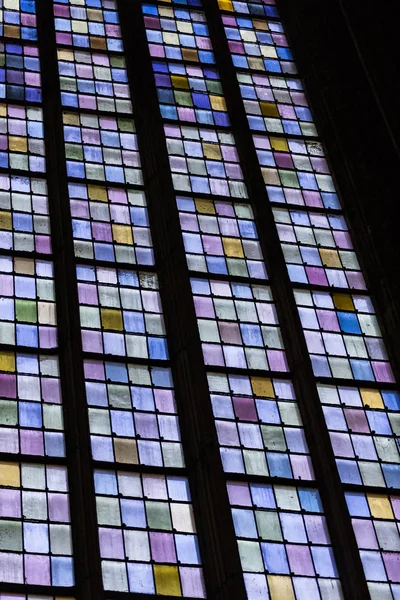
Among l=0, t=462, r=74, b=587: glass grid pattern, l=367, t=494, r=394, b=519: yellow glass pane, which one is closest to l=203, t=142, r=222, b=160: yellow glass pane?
l=367, t=494, r=394, b=519: yellow glass pane

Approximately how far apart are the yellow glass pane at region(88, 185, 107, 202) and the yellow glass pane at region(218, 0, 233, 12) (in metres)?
4.96

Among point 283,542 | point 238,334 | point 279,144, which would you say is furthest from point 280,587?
point 279,144

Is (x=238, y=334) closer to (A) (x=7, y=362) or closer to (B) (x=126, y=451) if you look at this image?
(B) (x=126, y=451)

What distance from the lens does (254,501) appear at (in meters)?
14.9

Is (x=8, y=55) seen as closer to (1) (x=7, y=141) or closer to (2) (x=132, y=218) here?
(1) (x=7, y=141)

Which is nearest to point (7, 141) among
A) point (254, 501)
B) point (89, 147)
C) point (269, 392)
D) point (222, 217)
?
point (89, 147)

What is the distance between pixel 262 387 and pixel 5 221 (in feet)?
11.2

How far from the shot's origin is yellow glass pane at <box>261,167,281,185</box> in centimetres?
1895

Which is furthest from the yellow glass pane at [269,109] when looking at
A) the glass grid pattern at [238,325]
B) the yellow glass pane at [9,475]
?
the yellow glass pane at [9,475]

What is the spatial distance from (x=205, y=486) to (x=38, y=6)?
848cm

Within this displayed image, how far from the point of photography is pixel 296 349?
16.6m

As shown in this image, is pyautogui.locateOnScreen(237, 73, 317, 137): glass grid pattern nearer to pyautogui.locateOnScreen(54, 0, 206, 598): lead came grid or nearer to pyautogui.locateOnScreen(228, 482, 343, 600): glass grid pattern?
pyautogui.locateOnScreen(54, 0, 206, 598): lead came grid

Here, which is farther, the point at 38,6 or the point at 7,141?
the point at 38,6

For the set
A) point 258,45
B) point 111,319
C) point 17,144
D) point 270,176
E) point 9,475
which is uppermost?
point 258,45
